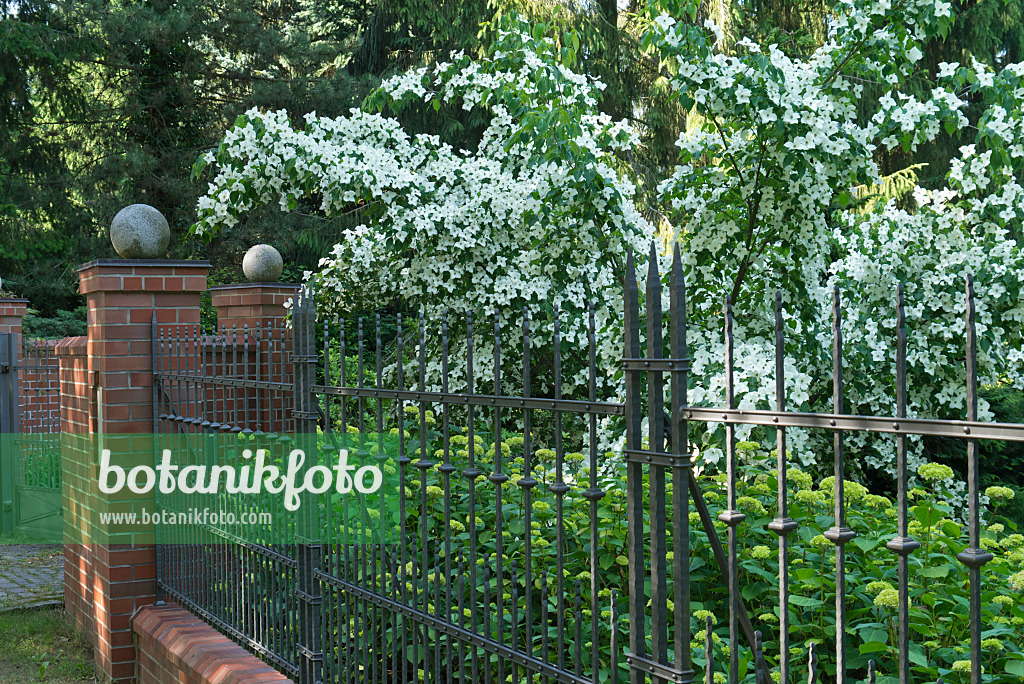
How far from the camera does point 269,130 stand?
5.95 meters

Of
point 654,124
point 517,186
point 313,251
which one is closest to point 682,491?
point 517,186

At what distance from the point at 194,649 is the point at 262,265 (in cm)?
255

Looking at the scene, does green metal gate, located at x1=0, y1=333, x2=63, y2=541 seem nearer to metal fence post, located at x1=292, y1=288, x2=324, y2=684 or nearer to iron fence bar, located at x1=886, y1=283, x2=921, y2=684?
metal fence post, located at x1=292, y1=288, x2=324, y2=684

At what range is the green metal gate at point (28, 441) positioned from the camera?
915 centimetres

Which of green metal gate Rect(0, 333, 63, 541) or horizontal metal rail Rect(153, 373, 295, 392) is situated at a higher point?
horizontal metal rail Rect(153, 373, 295, 392)

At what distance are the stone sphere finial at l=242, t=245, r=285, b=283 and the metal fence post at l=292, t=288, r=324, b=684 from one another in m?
2.37

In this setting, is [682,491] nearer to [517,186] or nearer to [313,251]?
[517,186]

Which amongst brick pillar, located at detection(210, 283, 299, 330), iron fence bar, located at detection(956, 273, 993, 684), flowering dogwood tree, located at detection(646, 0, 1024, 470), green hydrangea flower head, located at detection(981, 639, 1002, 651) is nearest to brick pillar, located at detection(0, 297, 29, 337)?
brick pillar, located at detection(210, 283, 299, 330)

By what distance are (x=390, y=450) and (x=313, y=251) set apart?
37.8 feet

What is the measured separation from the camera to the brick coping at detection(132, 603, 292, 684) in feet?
12.9

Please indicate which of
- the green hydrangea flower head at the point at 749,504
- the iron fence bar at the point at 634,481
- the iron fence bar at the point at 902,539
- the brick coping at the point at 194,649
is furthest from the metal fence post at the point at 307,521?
the iron fence bar at the point at 902,539

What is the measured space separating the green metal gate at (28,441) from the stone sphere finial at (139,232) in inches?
191

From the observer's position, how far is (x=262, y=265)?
5.92 metres

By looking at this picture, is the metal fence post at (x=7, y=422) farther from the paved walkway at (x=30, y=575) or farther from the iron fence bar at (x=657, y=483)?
the iron fence bar at (x=657, y=483)
